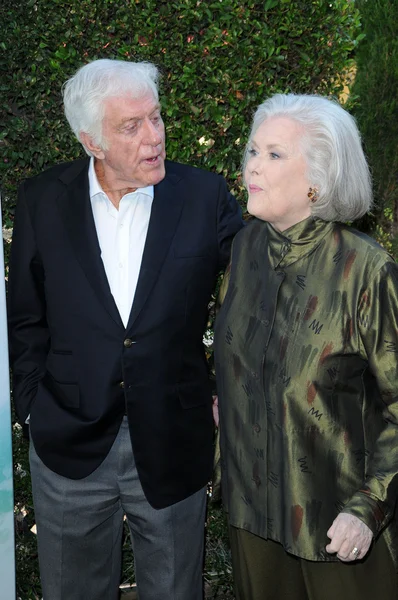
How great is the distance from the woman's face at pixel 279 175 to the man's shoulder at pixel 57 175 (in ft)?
2.42

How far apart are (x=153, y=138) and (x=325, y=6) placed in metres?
1.17

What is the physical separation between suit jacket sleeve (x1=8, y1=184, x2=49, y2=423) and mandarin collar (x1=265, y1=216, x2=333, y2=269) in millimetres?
901

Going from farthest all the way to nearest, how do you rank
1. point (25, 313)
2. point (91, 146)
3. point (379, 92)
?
point (379, 92), point (25, 313), point (91, 146)

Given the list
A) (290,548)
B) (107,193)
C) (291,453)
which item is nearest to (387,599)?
(290,548)

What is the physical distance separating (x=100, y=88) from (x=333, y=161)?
2.87 ft

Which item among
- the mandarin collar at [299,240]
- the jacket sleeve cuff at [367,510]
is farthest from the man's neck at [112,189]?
the jacket sleeve cuff at [367,510]

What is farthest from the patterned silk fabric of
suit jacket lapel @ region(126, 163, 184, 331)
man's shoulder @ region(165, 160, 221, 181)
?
man's shoulder @ region(165, 160, 221, 181)

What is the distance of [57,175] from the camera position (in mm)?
3158

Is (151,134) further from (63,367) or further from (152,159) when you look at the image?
(63,367)

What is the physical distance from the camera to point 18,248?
3094 millimetres

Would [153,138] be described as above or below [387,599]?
above

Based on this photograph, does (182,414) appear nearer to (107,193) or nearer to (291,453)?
(291,453)

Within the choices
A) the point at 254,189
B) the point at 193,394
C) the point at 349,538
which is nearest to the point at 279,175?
the point at 254,189

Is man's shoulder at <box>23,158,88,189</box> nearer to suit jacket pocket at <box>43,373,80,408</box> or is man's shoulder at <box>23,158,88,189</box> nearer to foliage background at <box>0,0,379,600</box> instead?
foliage background at <box>0,0,379,600</box>
